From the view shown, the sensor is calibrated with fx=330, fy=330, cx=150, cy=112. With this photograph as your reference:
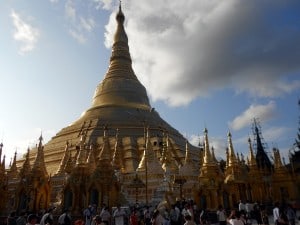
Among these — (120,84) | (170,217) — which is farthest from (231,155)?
(120,84)

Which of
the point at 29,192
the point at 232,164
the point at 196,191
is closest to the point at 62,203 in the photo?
the point at 29,192

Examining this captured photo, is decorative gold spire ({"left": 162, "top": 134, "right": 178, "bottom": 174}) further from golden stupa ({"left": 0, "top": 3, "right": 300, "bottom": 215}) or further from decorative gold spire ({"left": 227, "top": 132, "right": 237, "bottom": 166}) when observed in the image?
decorative gold spire ({"left": 227, "top": 132, "right": 237, "bottom": 166})

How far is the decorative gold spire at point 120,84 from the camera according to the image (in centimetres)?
5197

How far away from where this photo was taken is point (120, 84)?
177 feet

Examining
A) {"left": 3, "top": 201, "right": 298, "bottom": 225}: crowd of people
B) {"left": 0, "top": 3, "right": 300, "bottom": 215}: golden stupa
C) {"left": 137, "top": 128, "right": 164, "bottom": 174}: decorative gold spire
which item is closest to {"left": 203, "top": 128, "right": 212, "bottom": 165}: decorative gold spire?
{"left": 0, "top": 3, "right": 300, "bottom": 215}: golden stupa

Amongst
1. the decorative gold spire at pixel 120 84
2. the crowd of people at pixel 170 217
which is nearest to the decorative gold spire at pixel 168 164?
the crowd of people at pixel 170 217

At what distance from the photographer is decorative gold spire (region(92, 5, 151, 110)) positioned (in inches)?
2046

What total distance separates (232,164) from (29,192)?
1857cm

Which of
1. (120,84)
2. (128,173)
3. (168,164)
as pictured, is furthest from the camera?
(120,84)

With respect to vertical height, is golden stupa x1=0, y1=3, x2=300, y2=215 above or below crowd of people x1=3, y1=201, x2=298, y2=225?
above

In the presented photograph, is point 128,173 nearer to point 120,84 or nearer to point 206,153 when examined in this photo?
point 206,153

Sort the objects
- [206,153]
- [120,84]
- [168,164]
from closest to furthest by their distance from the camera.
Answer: [206,153], [168,164], [120,84]

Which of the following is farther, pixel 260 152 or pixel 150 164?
pixel 260 152

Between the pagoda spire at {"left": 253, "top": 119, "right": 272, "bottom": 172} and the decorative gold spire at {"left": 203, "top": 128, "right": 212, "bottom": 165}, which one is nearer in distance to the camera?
the decorative gold spire at {"left": 203, "top": 128, "right": 212, "bottom": 165}
